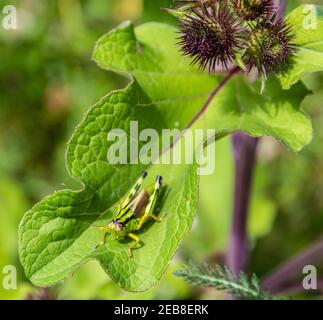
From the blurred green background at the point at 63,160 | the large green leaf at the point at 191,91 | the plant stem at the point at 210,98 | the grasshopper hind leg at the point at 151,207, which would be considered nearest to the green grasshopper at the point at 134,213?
the grasshopper hind leg at the point at 151,207

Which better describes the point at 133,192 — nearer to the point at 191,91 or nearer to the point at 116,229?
the point at 116,229

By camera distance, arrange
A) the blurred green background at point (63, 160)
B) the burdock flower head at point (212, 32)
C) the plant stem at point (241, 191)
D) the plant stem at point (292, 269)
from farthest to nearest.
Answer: the blurred green background at point (63, 160) → the plant stem at point (292, 269) → the plant stem at point (241, 191) → the burdock flower head at point (212, 32)

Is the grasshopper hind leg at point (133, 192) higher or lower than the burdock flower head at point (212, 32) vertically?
lower

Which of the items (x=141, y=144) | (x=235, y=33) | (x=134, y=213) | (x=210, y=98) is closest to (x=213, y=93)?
(x=210, y=98)

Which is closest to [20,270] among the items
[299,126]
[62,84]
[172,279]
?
[172,279]

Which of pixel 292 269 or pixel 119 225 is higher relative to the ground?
pixel 119 225

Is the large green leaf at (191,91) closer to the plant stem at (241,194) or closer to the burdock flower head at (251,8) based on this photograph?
the plant stem at (241,194)

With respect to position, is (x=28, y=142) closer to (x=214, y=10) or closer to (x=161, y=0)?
(x=161, y=0)
